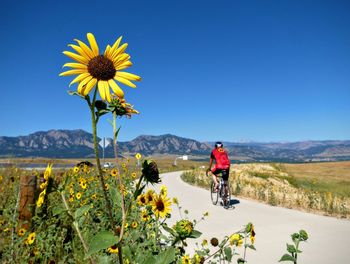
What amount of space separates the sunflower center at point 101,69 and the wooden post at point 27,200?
424 cm

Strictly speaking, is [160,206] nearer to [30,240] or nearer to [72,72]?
[30,240]

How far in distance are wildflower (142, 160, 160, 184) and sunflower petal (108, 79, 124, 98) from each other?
0.43 m

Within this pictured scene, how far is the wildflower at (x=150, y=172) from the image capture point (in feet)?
5.54

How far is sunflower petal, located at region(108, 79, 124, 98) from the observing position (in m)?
1.42

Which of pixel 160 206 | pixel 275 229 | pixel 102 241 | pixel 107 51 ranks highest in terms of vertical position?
pixel 107 51

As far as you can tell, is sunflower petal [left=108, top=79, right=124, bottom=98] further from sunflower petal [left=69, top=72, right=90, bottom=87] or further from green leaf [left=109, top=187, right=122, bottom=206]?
green leaf [left=109, top=187, right=122, bottom=206]

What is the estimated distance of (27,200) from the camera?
17.4 ft

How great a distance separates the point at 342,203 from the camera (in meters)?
9.70

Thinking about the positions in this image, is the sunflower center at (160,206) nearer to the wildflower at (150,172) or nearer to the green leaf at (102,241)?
the wildflower at (150,172)

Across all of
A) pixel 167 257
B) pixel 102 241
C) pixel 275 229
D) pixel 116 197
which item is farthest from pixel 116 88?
pixel 275 229

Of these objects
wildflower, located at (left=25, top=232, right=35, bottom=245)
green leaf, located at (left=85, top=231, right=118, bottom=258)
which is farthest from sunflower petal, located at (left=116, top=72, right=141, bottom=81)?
wildflower, located at (left=25, top=232, right=35, bottom=245)

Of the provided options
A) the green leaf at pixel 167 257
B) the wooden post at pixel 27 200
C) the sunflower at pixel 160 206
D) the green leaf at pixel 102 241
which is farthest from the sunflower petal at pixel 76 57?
the wooden post at pixel 27 200

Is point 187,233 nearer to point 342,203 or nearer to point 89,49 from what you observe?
point 89,49

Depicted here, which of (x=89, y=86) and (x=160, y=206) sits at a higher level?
(x=89, y=86)
